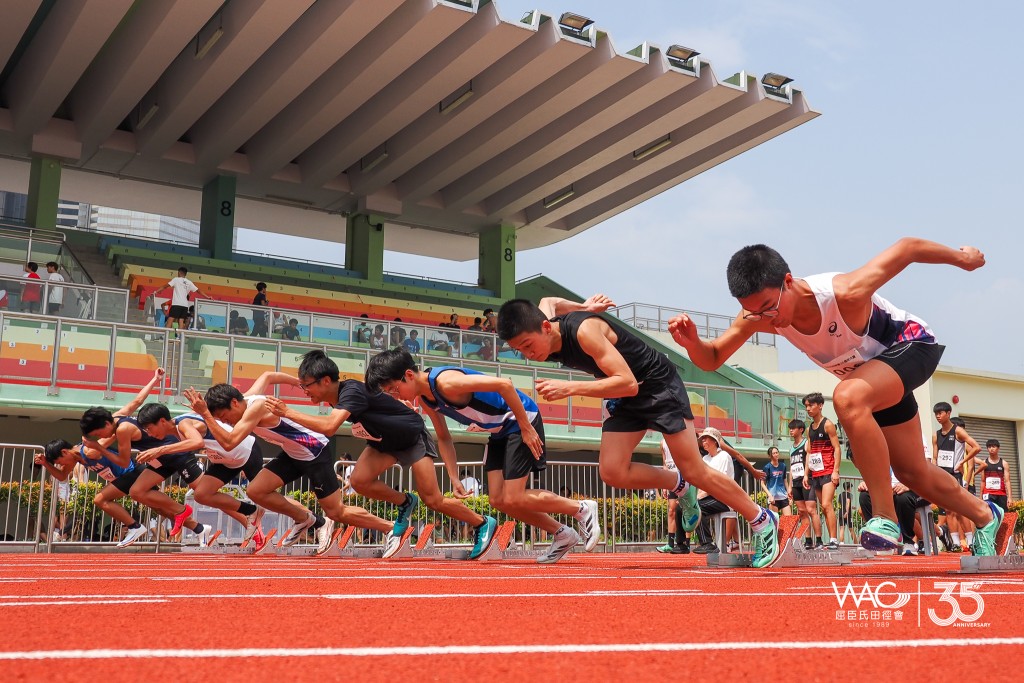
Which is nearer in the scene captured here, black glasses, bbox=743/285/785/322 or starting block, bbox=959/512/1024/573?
black glasses, bbox=743/285/785/322

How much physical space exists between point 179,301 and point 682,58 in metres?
15.5

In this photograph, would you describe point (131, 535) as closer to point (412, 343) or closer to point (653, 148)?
point (412, 343)

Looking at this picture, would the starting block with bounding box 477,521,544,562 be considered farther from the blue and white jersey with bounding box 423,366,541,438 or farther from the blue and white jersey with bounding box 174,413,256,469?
the blue and white jersey with bounding box 174,413,256,469

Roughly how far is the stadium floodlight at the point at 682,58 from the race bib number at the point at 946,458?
1733 cm

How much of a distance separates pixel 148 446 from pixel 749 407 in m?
14.4

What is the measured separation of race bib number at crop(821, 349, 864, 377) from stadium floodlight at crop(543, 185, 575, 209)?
29921 mm

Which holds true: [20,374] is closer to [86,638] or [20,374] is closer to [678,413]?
[678,413]

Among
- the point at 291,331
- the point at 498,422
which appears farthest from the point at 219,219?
the point at 498,422

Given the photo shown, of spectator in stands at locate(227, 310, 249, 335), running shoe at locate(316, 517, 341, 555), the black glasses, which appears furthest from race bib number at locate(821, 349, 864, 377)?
spectator in stands at locate(227, 310, 249, 335)

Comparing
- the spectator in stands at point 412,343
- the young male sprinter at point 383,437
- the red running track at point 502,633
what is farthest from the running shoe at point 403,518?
the spectator in stands at point 412,343

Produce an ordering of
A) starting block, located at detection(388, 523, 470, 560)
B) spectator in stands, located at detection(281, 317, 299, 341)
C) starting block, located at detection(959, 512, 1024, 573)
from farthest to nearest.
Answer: spectator in stands, located at detection(281, 317, 299, 341)
starting block, located at detection(388, 523, 470, 560)
starting block, located at detection(959, 512, 1024, 573)

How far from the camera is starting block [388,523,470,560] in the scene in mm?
9055

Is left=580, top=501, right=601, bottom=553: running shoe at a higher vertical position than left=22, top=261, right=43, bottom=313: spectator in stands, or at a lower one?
lower

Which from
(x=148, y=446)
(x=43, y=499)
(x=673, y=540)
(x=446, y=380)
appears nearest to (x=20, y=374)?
(x=43, y=499)
